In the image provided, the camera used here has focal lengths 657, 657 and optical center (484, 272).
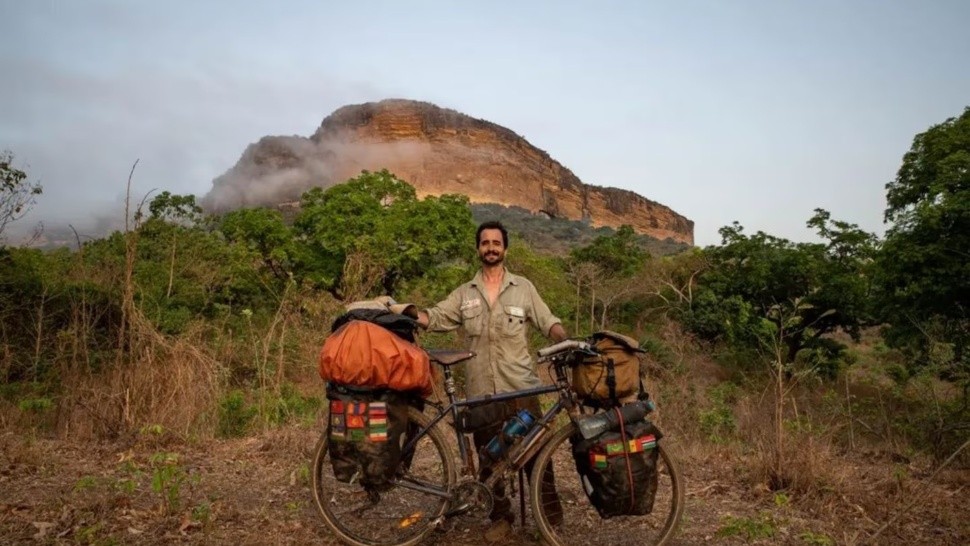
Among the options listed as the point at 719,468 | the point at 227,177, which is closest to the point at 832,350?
the point at 719,468

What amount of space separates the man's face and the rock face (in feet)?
369

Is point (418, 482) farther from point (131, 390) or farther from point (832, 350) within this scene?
point (832, 350)

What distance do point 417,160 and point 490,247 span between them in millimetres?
119119

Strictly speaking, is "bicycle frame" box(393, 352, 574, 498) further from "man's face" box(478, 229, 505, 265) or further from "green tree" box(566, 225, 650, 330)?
"green tree" box(566, 225, 650, 330)

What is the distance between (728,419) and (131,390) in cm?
755

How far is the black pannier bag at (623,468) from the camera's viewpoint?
316cm

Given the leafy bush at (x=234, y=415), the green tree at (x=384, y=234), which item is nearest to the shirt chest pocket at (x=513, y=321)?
the leafy bush at (x=234, y=415)

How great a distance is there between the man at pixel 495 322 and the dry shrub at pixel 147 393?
321 cm

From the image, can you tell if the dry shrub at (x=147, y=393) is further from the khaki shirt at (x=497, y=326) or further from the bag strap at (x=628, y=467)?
the bag strap at (x=628, y=467)

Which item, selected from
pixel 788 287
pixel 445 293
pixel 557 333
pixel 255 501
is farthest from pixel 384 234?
pixel 557 333

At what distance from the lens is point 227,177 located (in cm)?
11925

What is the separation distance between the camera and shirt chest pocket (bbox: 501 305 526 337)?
3893 millimetres

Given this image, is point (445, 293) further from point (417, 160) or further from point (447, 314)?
point (417, 160)

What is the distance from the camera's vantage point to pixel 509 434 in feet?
11.5
